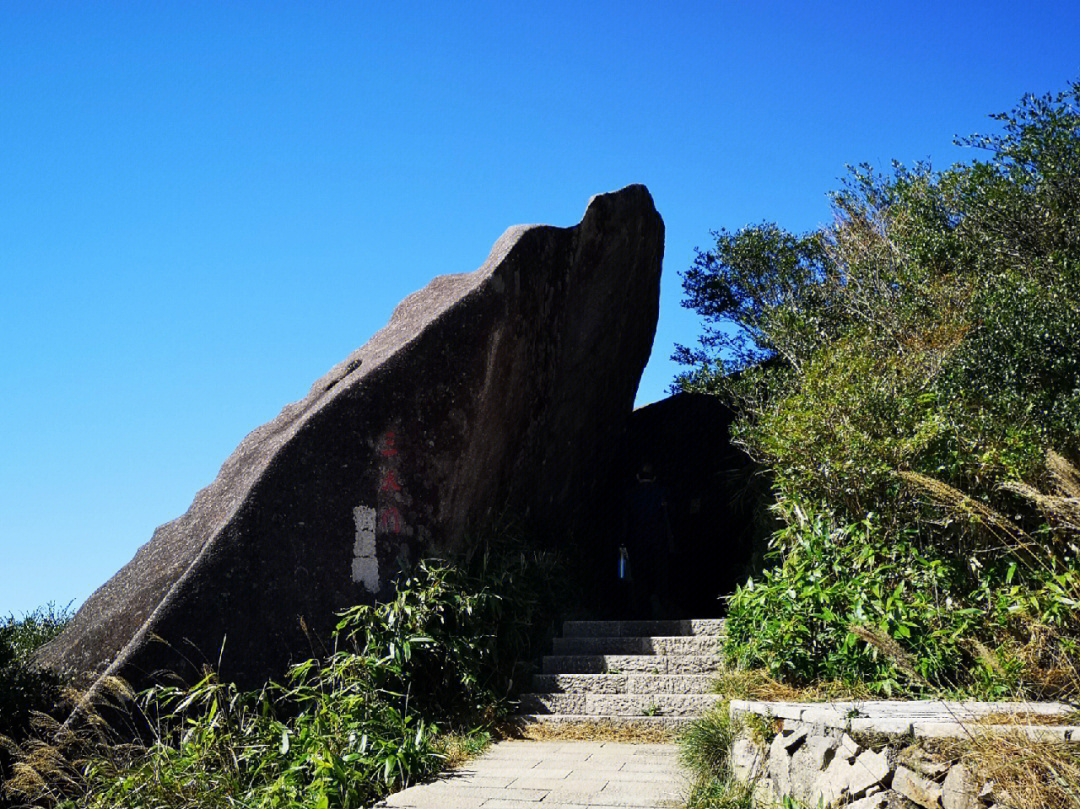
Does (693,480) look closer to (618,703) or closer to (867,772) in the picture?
(618,703)

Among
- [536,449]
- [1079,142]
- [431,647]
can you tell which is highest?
[1079,142]

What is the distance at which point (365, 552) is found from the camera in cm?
724

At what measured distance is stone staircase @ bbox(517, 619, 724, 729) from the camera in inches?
267

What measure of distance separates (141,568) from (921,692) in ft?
17.8

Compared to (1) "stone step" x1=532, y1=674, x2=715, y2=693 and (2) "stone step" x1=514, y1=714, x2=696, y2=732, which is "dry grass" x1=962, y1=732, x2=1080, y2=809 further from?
(1) "stone step" x1=532, y1=674, x2=715, y2=693

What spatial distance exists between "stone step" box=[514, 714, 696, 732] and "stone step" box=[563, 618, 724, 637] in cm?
131

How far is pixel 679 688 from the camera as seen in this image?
7031 millimetres

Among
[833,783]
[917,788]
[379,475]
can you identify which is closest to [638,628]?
[379,475]

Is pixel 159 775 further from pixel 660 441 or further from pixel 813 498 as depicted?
pixel 660 441

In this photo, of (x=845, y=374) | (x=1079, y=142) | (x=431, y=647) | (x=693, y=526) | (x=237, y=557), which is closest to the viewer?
(x=237, y=557)

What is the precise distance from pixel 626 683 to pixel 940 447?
2.79 metres

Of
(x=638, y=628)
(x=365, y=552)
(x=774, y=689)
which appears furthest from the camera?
(x=638, y=628)

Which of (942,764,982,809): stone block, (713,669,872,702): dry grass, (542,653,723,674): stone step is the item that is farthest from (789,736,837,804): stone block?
(542,653,723,674): stone step

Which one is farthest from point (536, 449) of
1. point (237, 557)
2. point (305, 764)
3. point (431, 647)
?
point (305, 764)
